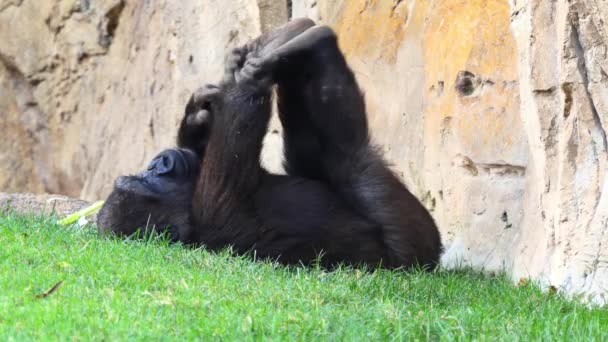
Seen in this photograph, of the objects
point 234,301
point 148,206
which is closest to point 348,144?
point 148,206

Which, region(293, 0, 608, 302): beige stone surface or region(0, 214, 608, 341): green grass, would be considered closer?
region(0, 214, 608, 341): green grass

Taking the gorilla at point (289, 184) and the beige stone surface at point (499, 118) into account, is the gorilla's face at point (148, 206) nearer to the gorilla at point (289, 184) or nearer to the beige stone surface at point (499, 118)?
the gorilla at point (289, 184)

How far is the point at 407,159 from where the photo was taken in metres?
5.81

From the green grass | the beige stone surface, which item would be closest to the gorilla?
the green grass

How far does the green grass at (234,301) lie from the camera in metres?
2.97

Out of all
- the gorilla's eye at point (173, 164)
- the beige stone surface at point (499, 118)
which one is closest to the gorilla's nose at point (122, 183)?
the gorilla's eye at point (173, 164)

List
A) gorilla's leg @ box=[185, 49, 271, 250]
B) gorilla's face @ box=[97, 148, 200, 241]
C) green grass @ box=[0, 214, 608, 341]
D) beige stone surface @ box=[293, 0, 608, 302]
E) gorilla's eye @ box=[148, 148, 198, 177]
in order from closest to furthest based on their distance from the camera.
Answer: green grass @ box=[0, 214, 608, 341]
beige stone surface @ box=[293, 0, 608, 302]
gorilla's leg @ box=[185, 49, 271, 250]
gorilla's face @ box=[97, 148, 200, 241]
gorilla's eye @ box=[148, 148, 198, 177]

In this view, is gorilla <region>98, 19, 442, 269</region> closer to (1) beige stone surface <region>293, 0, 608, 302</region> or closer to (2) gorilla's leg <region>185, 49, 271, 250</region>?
(2) gorilla's leg <region>185, 49, 271, 250</region>

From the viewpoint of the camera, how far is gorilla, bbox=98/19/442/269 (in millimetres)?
4586

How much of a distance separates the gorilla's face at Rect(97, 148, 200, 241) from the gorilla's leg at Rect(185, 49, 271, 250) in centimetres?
13

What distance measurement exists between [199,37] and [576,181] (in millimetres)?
4711

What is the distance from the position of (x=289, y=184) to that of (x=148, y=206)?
672 mm

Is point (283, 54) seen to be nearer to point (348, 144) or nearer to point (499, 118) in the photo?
point (348, 144)

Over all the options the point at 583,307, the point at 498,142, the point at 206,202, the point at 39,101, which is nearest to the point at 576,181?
the point at 583,307
